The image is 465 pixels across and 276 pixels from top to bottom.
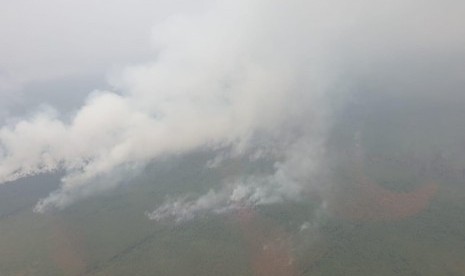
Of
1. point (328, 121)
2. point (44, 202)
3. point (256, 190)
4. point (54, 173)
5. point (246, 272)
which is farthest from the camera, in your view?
point (328, 121)

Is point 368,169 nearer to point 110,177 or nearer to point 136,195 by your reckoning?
point 136,195

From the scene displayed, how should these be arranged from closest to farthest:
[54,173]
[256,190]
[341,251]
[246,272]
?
[246,272], [341,251], [256,190], [54,173]

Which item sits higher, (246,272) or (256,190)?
(256,190)

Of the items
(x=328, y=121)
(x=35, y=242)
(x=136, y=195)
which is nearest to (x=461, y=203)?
(x=328, y=121)

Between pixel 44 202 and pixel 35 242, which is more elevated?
pixel 44 202

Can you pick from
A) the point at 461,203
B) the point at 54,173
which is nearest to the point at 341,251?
the point at 461,203

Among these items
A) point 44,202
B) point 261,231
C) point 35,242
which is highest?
point 44,202

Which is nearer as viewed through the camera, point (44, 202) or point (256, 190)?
point (256, 190)

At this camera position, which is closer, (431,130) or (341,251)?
(341,251)

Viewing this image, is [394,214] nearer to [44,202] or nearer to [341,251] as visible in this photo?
[341,251]
